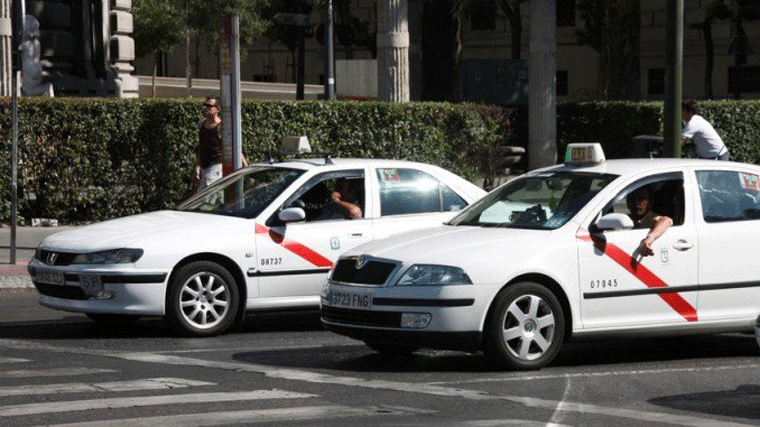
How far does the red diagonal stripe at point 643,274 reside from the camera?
11.4 metres

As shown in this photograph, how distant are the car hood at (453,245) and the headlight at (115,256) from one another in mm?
2024

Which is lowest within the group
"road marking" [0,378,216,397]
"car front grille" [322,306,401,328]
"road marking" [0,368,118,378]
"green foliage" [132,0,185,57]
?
"road marking" [0,368,118,378]

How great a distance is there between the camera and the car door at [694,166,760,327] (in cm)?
1178

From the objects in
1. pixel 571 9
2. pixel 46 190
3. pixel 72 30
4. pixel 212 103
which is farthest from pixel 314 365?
pixel 571 9

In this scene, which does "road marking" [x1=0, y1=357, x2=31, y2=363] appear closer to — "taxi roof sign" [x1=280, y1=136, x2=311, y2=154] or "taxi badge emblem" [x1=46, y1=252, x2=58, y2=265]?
"taxi badge emblem" [x1=46, y1=252, x2=58, y2=265]

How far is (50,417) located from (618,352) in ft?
15.9

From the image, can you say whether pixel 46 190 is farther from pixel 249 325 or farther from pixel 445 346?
pixel 445 346

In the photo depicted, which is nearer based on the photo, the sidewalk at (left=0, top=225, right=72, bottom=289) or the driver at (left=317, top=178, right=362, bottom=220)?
the driver at (left=317, top=178, right=362, bottom=220)

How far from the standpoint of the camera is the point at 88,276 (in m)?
12.8

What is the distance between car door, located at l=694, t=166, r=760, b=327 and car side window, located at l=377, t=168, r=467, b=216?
9.06 feet

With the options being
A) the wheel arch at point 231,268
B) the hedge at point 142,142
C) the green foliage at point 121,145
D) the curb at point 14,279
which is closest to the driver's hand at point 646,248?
the wheel arch at point 231,268

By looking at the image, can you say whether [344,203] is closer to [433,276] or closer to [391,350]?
[391,350]

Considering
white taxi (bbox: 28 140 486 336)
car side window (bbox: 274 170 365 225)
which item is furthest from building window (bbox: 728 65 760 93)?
car side window (bbox: 274 170 365 225)

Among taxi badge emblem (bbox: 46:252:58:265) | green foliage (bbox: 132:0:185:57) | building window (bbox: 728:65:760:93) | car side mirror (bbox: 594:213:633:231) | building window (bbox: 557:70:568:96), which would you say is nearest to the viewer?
car side mirror (bbox: 594:213:633:231)
